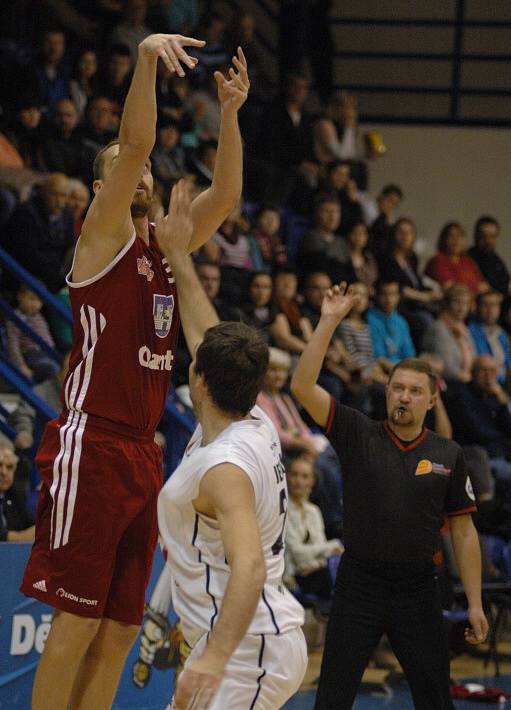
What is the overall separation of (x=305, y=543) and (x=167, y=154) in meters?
4.21

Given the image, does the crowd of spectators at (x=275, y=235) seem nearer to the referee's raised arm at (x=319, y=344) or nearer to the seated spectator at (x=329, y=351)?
the seated spectator at (x=329, y=351)

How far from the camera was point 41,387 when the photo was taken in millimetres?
8531

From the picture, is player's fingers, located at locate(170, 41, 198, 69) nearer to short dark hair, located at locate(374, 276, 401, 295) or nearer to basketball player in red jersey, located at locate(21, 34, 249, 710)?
basketball player in red jersey, located at locate(21, 34, 249, 710)

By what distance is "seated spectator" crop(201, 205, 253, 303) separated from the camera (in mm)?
10680

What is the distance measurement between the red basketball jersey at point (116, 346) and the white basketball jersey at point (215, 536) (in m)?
0.86

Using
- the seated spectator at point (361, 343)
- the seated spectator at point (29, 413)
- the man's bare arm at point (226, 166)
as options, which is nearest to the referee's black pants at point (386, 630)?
the man's bare arm at point (226, 166)

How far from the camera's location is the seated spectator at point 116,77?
11.5 meters

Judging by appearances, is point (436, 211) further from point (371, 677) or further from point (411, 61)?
point (371, 677)

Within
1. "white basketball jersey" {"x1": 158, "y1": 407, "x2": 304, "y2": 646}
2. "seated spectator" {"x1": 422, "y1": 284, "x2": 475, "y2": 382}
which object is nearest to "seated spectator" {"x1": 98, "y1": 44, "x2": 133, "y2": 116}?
"seated spectator" {"x1": 422, "y1": 284, "x2": 475, "y2": 382}

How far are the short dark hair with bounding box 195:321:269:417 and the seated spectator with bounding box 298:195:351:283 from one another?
28.1ft

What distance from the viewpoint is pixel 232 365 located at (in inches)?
138

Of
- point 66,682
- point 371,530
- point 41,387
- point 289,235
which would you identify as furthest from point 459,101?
point 66,682

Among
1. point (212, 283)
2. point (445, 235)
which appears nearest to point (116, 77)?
point (212, 283)

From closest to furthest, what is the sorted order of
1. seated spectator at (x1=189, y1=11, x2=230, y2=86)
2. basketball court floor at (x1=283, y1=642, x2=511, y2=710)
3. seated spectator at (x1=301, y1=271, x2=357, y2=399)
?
1. basketball court floor at (x1=283, y1=642, x2=511, y2=710)
2. seated spectator at (x1=301, y1=271, x2=357, y2=399)
3. seated spectator at (x1=189, y1=11, x2=230, y2=86)
